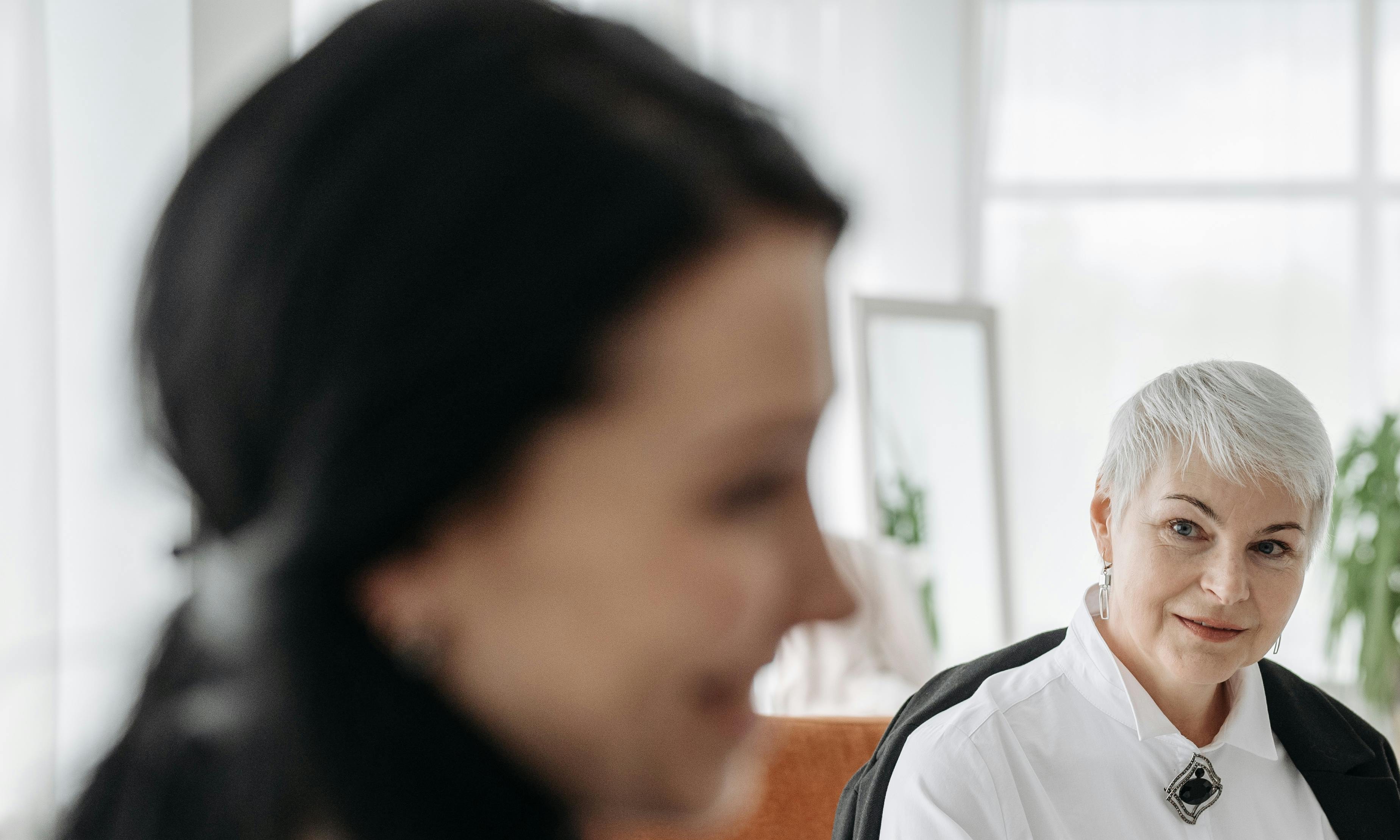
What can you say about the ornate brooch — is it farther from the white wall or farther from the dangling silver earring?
the white wall

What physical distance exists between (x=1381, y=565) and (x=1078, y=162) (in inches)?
80.6

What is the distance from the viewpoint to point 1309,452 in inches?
58.7

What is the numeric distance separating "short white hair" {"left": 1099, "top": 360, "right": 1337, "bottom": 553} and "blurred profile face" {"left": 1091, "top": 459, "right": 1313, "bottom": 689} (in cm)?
2

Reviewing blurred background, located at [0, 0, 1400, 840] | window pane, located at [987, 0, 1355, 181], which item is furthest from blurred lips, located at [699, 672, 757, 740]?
window pane, located at [987, 0, 1355, 181]

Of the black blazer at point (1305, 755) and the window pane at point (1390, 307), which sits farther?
the window pane at point (1390, 307)

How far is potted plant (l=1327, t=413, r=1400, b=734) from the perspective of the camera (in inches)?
158

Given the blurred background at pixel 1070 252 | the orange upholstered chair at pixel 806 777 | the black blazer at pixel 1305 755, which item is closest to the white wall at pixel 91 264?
the orange upholstered chair at pixel 806 777

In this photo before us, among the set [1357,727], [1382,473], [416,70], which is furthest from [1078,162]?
[416,70]

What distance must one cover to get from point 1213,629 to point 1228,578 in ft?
0.26

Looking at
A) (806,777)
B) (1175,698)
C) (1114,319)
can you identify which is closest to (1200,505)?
(1175,698)

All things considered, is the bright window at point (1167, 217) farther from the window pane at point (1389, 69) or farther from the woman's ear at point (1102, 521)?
the woman's ear at point (1102, 521)

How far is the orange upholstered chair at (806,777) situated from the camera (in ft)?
5.90

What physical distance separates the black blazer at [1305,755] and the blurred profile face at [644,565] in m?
1.23

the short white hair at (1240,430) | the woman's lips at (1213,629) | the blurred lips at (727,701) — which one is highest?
the blurred lips at (727,701)
